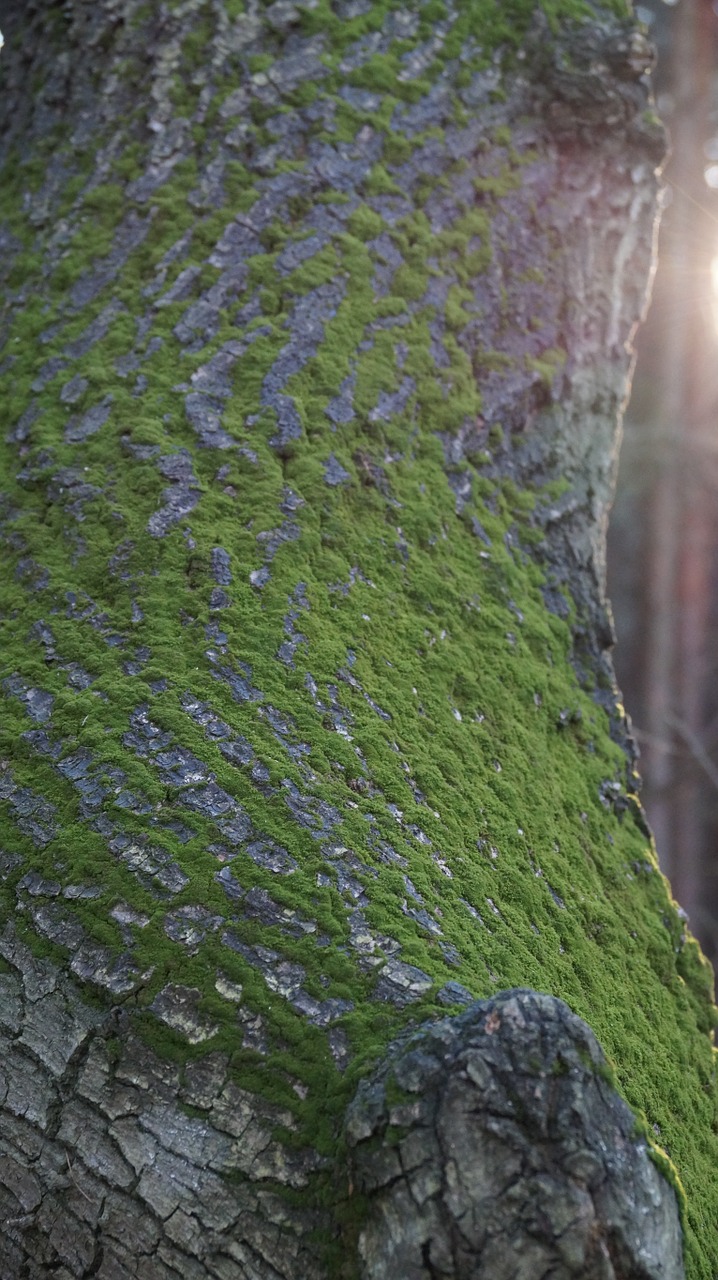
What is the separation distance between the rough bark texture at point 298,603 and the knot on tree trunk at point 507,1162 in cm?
3

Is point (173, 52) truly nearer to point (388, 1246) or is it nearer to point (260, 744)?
point (260, 744)

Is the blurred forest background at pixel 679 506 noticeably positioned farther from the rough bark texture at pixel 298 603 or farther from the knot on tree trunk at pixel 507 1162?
the knot on tree trunk at pixel 507 1162

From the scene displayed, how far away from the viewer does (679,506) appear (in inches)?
A: 371

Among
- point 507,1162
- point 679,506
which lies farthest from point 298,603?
point 679,506

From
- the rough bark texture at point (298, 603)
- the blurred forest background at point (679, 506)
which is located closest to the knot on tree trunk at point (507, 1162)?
the rough bark texture at point (298, 603)

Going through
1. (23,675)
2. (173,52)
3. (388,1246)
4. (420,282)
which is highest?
(173,52)

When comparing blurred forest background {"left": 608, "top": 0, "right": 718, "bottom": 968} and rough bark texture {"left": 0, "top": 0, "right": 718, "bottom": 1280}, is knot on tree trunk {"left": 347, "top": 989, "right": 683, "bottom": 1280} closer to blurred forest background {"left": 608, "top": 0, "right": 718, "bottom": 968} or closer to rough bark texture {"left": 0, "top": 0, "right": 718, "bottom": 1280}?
rough bark texture {"left": 0, "top": 0, "right": 718, "bottom": 1280}

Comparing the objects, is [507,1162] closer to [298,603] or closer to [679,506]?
[298,603]

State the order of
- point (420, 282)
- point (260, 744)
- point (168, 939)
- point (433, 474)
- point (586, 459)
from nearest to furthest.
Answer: point (168, 939), point (260, 744), point (433, 474), point (420, 282), point (586, 459)

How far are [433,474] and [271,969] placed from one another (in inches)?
45.0

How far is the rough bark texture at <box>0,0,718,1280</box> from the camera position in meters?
1.30

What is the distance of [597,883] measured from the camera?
1936 mm

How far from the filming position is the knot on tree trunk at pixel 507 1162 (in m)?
1.09

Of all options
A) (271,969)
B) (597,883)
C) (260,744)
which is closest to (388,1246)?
(271,969)
